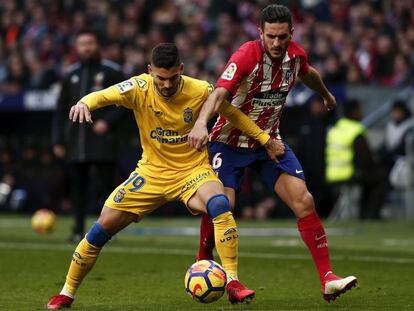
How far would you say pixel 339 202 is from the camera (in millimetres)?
20594

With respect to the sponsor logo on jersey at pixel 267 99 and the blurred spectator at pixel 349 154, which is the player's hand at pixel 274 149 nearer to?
the sponsor logo on jersey at pixel 267 99

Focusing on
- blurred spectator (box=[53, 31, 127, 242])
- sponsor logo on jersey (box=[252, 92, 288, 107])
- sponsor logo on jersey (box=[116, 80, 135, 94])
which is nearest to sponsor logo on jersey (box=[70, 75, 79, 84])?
blurred spectator (box=[53, 31, 127, 242])

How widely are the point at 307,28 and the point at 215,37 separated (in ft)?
9.35

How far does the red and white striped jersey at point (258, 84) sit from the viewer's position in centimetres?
836

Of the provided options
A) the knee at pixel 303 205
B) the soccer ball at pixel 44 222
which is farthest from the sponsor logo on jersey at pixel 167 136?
the soccer ball at pixel 44 222

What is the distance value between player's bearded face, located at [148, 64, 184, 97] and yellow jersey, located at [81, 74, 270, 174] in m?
0.13

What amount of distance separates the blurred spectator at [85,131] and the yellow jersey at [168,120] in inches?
203

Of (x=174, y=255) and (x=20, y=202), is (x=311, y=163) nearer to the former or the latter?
(x=20, y=202)

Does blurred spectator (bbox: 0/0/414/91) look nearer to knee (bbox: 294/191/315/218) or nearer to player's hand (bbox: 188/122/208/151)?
knee (bbox: 294/191/315/218)

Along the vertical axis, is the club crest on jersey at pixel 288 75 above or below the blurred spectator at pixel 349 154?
above

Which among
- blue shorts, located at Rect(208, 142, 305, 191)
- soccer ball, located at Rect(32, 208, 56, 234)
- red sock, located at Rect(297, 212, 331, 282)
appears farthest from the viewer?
soccer ball, located at Rect(32, 208, 56, 234)

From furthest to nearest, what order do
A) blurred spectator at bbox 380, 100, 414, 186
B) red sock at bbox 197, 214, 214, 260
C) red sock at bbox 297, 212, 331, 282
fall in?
1. blurred spectator at bbox 380, 100, 414, 186
2. red sock at bbox 197, 214, 214, 260
3. red sock at bbox 297, 212, 331, 282

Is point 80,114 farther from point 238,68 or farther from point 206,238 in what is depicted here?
point 206,238

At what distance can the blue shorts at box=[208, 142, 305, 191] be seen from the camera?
873 cm
